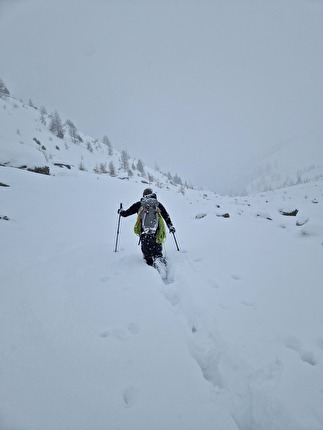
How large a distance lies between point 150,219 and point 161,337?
147 inches

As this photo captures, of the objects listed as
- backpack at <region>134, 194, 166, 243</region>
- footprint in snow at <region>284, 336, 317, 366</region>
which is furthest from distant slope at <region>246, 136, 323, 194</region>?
footprint in snow at <region>284, 336, 317, 366</region>

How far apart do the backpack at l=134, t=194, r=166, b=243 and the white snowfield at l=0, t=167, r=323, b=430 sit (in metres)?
0.87

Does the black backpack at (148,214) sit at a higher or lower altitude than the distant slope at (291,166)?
lower

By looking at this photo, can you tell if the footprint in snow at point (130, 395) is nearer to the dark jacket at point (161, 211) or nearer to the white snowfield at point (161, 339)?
the white snowfield at point (161, 339)

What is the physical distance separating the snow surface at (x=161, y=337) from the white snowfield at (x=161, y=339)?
0.01m

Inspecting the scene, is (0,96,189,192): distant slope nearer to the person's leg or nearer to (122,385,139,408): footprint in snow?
the person's leg

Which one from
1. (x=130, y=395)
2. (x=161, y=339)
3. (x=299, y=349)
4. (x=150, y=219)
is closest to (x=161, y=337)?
(x=161, y=339)

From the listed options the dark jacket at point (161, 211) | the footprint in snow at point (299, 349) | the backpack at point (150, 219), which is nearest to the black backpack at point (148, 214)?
the backpack at point (150, 219)

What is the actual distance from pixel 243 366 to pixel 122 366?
1.48 m

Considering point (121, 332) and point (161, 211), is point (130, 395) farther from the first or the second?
point (161, 211)

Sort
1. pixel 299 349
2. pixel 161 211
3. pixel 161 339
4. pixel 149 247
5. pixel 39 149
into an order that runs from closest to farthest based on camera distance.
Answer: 1. pixel 299 349
2. pixel 161 339
3. pixel 149 247
4. pixel 161 211
5. pixel 39 149

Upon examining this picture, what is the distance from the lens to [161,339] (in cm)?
310

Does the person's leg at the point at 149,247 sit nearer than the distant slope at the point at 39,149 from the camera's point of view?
Yes

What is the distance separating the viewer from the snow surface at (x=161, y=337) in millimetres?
2148
